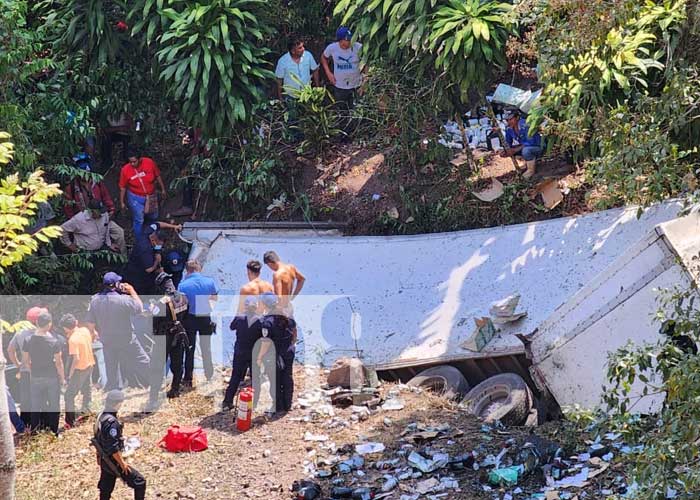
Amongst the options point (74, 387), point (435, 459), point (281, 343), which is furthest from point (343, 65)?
point (435, 459)

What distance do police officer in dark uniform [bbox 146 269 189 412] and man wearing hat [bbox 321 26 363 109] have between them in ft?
16.4

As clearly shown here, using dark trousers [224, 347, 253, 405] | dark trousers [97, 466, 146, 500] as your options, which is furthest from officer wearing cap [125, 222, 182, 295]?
dark trousers [97, 466, 146, 500]

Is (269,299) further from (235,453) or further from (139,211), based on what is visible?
(139,211)

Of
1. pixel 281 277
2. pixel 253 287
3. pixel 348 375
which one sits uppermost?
pixel 281 277

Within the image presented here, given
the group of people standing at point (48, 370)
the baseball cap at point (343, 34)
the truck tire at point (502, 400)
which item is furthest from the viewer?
the baseball cap at point (343, 34)

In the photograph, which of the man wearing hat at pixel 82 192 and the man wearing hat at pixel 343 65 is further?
the man wearing hat at pixel 343 65

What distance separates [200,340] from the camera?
38.7 feet

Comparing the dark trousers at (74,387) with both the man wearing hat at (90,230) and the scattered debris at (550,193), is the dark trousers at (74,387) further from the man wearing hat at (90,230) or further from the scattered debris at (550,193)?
the scattered debris at (550,193)

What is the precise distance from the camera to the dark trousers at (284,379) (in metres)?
11.0

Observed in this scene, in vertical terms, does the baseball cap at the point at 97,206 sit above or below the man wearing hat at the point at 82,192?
below

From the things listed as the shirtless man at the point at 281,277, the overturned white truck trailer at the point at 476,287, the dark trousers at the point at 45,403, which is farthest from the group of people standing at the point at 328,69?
the dark trousers at the point at 45,403

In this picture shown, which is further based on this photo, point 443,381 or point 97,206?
point 97,206

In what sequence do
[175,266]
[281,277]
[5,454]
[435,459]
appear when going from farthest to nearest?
[175,266]
[281,277]
[435,459]
[5,454]

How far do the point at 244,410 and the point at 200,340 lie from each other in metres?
1.27
